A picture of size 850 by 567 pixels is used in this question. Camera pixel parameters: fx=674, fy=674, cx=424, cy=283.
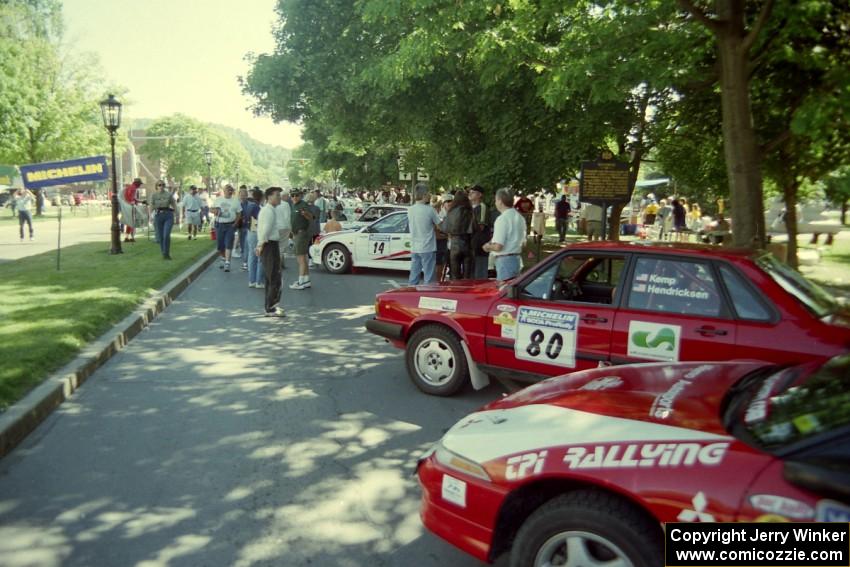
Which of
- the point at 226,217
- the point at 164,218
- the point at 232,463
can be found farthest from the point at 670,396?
the point at 164,218

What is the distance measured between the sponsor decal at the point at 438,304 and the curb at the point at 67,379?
3304 mm

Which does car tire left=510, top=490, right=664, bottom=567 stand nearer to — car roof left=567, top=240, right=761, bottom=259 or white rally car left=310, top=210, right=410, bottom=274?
car roof left=567, top=240, right=761, bottom=259

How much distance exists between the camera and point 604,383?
3.39m

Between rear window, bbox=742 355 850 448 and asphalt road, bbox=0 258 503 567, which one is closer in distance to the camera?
rear window, bbox=742 355 850 448

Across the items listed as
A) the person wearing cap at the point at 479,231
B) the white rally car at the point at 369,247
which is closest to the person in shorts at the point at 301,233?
the white rally car at the point at 369,247

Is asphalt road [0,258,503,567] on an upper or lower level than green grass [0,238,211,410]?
lower

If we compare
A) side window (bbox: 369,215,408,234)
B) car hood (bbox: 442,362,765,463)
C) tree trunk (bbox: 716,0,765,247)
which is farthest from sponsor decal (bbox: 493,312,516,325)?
side window (bbox: 369,215,408,234)

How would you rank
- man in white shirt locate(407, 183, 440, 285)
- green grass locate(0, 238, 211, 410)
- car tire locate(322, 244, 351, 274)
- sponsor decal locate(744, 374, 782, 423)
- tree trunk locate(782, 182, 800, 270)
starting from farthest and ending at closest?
car tire locate(322, 244, 351, 274) < tree trunk locate(782, 182, 800, 270) < man in white shirt locate(407, 183, 440, 285) < green grass locate(0, 238, 211, 410) < sponsor decal locate(744, 374, 782, 423)

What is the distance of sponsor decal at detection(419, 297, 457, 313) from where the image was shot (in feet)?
20.1

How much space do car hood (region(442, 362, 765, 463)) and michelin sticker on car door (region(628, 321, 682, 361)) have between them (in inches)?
52.7

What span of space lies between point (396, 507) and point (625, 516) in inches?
72.6

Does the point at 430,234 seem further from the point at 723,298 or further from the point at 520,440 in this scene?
the point at 520,440

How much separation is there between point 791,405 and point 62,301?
10.1 metres

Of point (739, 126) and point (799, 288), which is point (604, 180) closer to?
point (739, 126)
